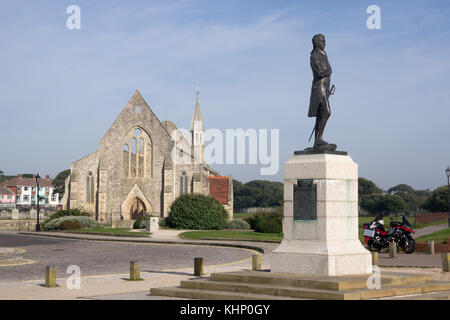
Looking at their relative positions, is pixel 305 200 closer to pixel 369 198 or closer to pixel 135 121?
pixel 135 121

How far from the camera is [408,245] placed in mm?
21688

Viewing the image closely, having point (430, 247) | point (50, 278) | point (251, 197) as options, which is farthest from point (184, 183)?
point (251, 197)

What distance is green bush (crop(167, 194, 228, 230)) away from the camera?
1796 inches

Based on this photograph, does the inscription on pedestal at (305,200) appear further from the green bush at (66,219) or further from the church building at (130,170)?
the church building at (130,170)

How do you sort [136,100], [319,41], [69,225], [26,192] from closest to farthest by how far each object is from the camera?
[319,41] → [69,225] → [136,100] → [26,192]

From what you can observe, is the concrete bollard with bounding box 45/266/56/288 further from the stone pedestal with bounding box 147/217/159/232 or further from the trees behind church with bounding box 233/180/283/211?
the trees behind church with bounding box 233/180/283/211

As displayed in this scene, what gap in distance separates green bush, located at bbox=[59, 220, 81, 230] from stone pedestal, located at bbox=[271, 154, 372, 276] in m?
37.1

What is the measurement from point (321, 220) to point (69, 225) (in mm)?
38238

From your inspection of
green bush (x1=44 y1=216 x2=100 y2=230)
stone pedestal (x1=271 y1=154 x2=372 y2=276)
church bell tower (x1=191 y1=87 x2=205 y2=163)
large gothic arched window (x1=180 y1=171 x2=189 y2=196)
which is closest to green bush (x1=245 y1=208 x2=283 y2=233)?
green bush (x1=44 y1=216 x2=100 y2=230)

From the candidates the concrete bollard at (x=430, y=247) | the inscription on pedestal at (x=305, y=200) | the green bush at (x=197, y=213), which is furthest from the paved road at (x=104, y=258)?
the green bush at (x=197, y=213)

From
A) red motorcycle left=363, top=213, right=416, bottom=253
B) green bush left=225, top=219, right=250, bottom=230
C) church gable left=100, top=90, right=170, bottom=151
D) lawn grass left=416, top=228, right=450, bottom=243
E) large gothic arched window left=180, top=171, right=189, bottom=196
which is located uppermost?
church gable left=100, top=90, right=170, bottom=151

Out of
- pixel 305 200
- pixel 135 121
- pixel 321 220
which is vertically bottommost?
pixel 321 220
